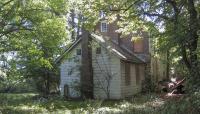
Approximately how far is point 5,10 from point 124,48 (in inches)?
665

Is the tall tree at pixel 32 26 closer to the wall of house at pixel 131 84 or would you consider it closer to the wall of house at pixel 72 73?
the wall of house at pixel 72 73

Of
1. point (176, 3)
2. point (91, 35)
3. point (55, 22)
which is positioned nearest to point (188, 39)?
point (176, 3)

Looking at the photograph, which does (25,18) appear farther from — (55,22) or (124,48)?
(124,48)

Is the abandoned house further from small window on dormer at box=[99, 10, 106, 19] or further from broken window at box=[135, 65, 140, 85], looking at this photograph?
small window on dormer at box=[99, 10, 106, 19]

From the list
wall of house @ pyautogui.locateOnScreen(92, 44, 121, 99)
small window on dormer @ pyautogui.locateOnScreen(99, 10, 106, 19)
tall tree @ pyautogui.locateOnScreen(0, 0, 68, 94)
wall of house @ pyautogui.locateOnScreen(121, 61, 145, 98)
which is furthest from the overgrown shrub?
wall of house @ pyautogui.locateOnScreen(121, 61, 145, 98)

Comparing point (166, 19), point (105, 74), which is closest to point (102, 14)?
point (166, 19)

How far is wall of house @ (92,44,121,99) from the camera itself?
30.3 m

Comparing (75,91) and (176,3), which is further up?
(176,3)

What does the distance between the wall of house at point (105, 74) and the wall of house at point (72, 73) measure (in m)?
1.49

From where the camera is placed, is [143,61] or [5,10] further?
[143,61]

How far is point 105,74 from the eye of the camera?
30.7 metres

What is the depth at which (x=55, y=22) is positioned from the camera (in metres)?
23.9

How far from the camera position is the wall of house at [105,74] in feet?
99.4

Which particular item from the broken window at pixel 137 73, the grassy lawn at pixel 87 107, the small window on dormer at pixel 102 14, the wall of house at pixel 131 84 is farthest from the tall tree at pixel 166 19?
the broken window at pixel 137 73
